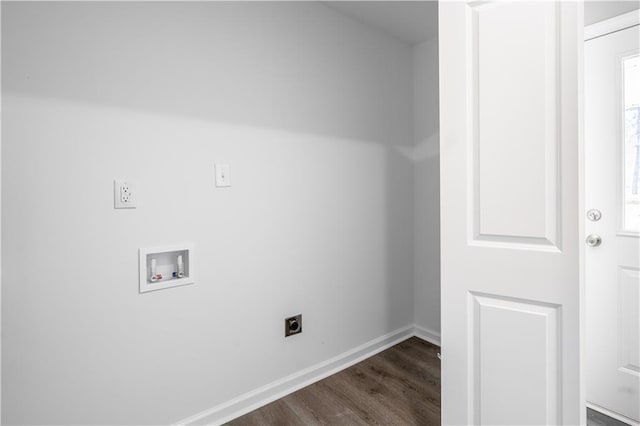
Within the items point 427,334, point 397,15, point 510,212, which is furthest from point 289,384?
point 397,15

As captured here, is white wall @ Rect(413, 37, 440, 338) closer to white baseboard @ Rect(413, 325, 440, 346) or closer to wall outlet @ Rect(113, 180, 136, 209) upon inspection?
white baseboard @ Rect(413, 325, 440, 346)

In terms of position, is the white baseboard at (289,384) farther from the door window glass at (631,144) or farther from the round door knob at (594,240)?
the door window glass at (631,144)

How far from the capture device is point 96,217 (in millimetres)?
1365

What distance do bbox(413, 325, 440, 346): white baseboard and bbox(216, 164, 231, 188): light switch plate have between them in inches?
77.4

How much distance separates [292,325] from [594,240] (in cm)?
175

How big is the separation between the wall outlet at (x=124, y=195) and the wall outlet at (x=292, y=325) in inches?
42.1

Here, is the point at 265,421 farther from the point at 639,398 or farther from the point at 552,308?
the point at 639,398

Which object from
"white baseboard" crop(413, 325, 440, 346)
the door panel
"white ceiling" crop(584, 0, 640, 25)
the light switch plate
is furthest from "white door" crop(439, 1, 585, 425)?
"white baseboard" crop(413, 325, 440, 346)

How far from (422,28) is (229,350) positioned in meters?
2.51

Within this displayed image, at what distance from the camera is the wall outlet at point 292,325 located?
197cm

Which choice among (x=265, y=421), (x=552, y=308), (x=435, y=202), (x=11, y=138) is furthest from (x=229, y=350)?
(x=435, y=202)

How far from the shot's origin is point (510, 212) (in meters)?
1.21

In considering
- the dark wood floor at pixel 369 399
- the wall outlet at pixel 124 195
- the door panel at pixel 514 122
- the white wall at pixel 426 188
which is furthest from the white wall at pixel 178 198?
the door panel at pixel 514 122

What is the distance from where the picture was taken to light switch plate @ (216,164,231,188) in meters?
1.68
